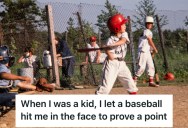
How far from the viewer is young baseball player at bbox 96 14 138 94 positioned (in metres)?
7.98

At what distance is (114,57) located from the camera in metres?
8.12

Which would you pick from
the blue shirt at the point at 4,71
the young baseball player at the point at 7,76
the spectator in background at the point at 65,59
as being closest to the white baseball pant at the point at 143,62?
the spectator in background at the point at 65,59

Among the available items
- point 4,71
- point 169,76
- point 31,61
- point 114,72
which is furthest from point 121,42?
point 31,61

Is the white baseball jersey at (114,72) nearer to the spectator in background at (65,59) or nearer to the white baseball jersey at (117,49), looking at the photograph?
the white baseball jersey at (117,49)

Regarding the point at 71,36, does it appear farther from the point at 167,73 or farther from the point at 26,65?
the point at 167,73

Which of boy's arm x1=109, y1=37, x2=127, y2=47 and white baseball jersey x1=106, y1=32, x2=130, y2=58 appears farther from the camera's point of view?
white baseball jersey x1=106, y1=32, x2=130, y2=58

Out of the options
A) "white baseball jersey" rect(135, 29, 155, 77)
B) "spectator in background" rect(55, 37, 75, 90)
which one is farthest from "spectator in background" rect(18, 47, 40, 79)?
"white baseball jersey" rect(135, 29, 155, 77)

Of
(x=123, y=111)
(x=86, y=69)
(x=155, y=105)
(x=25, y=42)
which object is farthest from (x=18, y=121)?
(x=25, y=42)

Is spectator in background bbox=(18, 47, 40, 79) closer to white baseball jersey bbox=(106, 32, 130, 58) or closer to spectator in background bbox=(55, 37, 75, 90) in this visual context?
spectator in background bbox=(55, 37, 75, 90)

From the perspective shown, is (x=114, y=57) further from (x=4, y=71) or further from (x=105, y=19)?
(x=105, y=19)

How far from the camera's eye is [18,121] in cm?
694

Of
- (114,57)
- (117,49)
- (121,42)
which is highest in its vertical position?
(121,42)

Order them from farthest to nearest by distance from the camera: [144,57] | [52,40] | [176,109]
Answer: [52,40] < [144,57] < [176,109]

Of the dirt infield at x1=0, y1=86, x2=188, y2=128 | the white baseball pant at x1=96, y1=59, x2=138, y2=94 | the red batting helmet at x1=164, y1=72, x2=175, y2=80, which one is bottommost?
the dirt infield at x1=0, y1=86, x2=188, y2=128
